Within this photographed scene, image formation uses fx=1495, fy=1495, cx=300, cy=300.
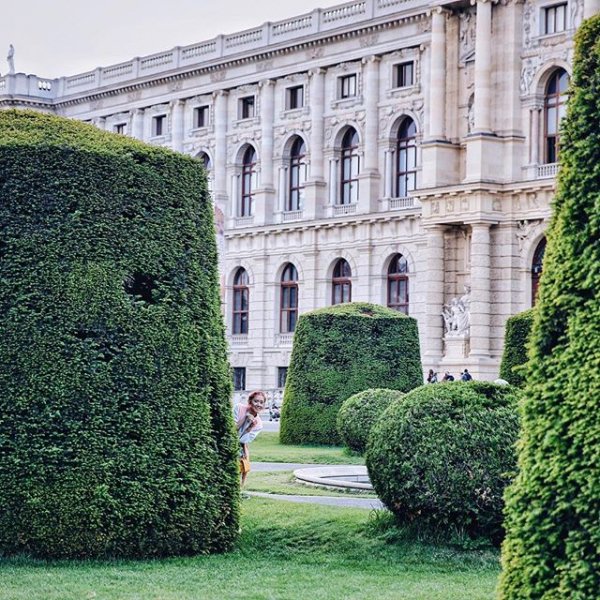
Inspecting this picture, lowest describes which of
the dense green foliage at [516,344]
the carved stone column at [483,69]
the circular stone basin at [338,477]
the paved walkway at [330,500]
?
the paved walkway at [330,500]

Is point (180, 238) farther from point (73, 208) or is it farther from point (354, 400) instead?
point (354, 400)

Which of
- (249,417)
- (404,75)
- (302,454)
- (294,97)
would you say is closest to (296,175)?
(294,97)

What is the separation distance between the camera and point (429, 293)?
4706 centimetres

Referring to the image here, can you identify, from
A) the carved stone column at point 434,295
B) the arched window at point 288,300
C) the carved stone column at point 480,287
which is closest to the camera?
the carved stone column at point 480,287

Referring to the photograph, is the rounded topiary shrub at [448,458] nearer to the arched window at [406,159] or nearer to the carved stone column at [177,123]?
the arched window at [406,159]

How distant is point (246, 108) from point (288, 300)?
7.95m

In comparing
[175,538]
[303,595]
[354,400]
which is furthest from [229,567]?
[354,400]

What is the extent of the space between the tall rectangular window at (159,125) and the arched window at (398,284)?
48.2ft

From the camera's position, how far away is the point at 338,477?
20688 mm

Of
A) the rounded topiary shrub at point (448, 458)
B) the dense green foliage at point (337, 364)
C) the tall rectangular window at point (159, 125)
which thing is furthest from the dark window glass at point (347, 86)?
the rounded topiary shrub at point (448, 458)

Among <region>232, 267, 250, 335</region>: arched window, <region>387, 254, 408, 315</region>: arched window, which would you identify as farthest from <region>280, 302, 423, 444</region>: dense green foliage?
<region>232, 267, 250, 335</region>: arched window

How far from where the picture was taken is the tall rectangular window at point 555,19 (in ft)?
147

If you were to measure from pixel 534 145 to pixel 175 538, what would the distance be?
1379 inches

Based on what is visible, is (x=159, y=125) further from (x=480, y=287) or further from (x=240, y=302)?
(x=480, y=287)
